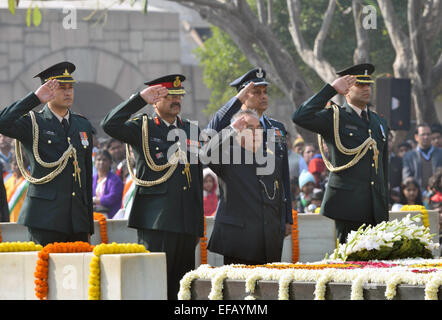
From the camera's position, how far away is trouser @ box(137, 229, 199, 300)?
9.42m

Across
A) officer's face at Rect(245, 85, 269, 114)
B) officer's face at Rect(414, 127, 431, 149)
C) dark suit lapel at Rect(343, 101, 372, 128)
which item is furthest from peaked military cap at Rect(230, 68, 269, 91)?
officer's face at Rect(414, 127, 431, 149)

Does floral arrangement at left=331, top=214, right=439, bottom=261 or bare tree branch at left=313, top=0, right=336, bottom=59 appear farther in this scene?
bare tree branch at left=313, top=0, right=336, bottom=59

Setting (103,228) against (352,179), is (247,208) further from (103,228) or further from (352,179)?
(103,228)

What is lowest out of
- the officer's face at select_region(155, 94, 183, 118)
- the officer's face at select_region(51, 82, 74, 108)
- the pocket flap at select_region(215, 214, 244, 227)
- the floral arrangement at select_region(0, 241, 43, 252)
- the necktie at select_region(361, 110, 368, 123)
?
the floral arrangement at select_region(0, 241, 43, 252)

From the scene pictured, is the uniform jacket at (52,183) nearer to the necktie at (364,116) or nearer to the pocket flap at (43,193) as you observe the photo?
the pocket flap at (43,193)

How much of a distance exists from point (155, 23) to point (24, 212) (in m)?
18.5

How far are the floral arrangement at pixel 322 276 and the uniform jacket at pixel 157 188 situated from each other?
231 cm

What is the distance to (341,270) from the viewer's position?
6.67 meters

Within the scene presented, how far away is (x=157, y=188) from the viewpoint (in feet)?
31.3

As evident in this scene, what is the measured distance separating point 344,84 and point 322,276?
353 centimetres

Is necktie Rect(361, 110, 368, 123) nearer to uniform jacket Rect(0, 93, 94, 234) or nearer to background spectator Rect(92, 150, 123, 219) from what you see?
uniform jacket Rect(0, 93, 94, 234)

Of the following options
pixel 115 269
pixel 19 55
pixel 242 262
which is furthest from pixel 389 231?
pixel 19 55

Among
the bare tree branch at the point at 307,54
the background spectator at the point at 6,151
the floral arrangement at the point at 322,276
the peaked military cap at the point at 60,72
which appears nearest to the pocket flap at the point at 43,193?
the peaked military cap at the point at 60,72

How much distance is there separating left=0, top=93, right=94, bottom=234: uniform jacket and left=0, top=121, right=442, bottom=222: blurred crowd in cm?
177
